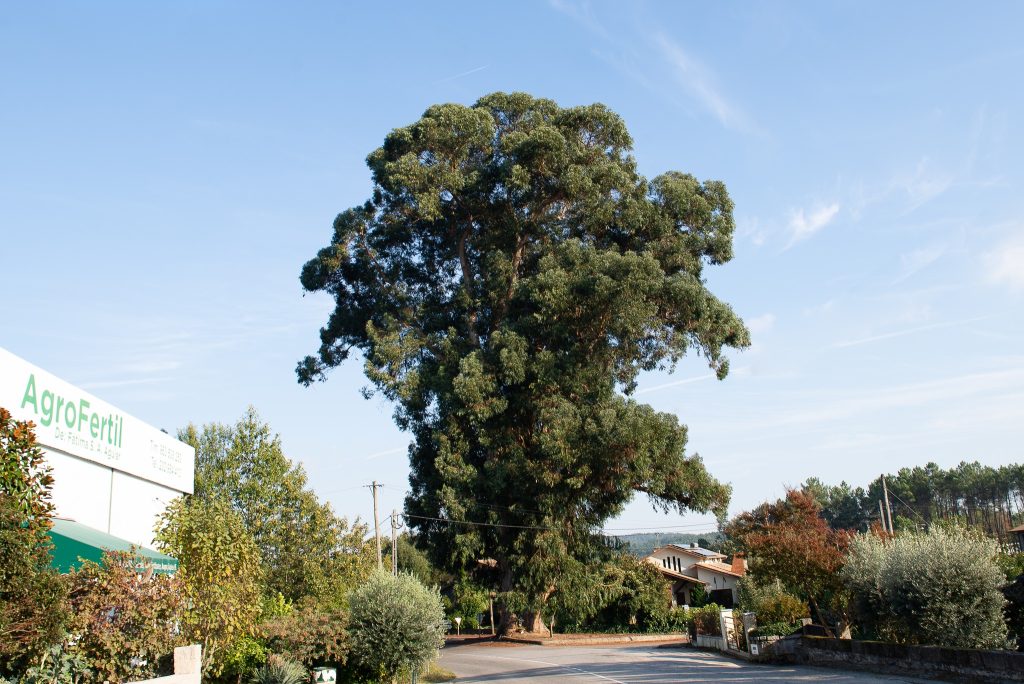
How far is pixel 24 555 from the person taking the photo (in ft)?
31.5

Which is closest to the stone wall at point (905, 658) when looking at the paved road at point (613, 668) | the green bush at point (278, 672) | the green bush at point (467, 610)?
the paved road at point (613, 668)

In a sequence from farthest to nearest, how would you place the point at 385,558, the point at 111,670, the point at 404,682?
the point at 385,558, the point at 404,682, the point at 111,670

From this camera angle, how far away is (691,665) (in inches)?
1091

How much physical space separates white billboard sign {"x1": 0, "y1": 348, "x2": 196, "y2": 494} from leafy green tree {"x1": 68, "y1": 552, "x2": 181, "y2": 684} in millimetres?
3329

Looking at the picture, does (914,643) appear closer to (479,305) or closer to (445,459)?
(445,459)

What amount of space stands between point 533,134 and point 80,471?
78.3 ft

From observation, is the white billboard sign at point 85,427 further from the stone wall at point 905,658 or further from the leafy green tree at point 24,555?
the stone wall at point 905,658

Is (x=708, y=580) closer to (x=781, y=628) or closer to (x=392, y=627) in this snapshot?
(x=781, y=628)

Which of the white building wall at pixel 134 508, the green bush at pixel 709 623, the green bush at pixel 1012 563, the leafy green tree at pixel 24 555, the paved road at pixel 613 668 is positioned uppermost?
the white building wall at pixel 134 508

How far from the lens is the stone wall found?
1673 centimetres

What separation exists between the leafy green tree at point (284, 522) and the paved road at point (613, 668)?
18.2 feet

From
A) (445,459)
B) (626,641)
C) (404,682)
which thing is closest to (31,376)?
(404,682)

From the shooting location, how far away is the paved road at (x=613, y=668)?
2216cm

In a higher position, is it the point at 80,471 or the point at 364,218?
the point at 364,218
